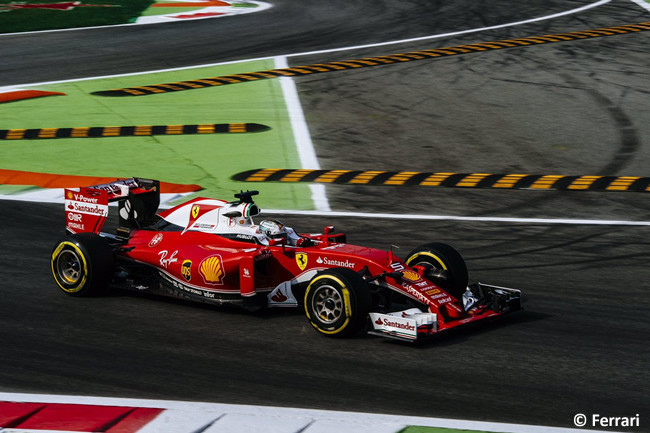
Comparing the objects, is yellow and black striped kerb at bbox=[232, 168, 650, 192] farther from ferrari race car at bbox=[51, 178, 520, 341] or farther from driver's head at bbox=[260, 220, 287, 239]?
driver's head at bbox=[260, 220, 287, 239]

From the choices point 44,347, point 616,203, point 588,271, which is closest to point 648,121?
point 616,203

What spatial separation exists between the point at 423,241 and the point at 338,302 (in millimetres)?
4395

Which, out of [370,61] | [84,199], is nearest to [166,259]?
[84,199]

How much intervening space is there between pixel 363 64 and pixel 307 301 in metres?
16.2

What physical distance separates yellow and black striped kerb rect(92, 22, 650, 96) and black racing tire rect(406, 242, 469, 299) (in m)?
13.4

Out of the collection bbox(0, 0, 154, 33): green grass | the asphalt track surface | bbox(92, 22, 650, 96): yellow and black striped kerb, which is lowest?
the asphalt track surface

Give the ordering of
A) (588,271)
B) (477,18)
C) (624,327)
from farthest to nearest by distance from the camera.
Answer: (477,18)
(588,271)
(624,327)

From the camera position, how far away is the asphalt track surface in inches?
332

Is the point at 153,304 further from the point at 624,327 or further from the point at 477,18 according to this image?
the point at 477,18

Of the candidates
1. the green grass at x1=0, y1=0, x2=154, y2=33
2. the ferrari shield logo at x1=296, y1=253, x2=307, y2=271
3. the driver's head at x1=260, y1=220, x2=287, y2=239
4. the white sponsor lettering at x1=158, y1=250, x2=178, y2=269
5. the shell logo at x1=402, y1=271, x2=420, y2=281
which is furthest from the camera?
the green grass at x1=0, y1=0, x2=154, y2=33

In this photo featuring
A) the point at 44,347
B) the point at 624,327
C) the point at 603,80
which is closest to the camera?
the point at 44,347

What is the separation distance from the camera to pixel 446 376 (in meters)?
8.62

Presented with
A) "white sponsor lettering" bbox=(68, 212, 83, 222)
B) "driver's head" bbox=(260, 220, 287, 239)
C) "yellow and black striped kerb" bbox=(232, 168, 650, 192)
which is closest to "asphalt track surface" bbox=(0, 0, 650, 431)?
"yellow and black striped kerb" bbox=(232, 168, 650, 192)

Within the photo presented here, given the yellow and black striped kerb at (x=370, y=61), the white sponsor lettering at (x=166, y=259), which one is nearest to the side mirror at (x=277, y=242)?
the white sponsor lettering at (x=166, y=259)
